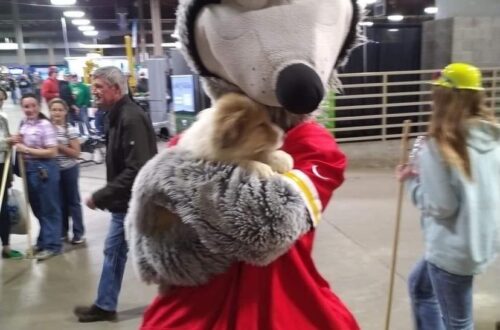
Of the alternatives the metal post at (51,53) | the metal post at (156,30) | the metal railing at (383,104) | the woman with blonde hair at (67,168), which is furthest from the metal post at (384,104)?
the metal post at (51,53)

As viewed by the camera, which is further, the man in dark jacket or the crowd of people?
the man in dark jacket

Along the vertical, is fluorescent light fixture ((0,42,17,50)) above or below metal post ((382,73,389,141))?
above

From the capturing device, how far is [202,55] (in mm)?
1272

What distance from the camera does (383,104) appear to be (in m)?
8.23

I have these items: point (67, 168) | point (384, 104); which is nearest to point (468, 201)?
point (67, 168)

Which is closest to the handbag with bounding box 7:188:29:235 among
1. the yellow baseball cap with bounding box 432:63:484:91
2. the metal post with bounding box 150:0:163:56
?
the yellow baseball cap with bounding box 432:63:484:91

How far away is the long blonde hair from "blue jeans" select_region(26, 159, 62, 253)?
340cm

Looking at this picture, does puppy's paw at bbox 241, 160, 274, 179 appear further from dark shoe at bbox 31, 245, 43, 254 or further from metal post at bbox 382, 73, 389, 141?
metal post at bbox 382, 73, 389, 141

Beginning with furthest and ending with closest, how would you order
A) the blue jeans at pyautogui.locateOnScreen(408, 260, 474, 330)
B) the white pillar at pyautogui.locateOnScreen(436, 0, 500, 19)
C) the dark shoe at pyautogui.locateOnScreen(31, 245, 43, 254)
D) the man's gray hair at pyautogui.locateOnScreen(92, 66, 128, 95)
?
the white pillar at pyautogui.locateOnScreen(436, 0, 500, 19) < the dark shoe at pyautogui.locateOnScreen(31, 245, 43, 254) < the man's gray hair at pyautogui.locateOnScreen(92, 66, 128, 95) < the blue jeans at pyautogui.locateOnScreen(408, 260, 474, 330)

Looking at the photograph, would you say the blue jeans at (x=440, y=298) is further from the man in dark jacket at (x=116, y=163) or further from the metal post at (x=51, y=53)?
the metal post at (x=51, y=53)

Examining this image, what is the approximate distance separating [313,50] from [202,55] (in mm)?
292

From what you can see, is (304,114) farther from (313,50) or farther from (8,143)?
(8,143)

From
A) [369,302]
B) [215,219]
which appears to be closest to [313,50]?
[215,219]

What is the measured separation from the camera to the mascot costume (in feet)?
3.43
